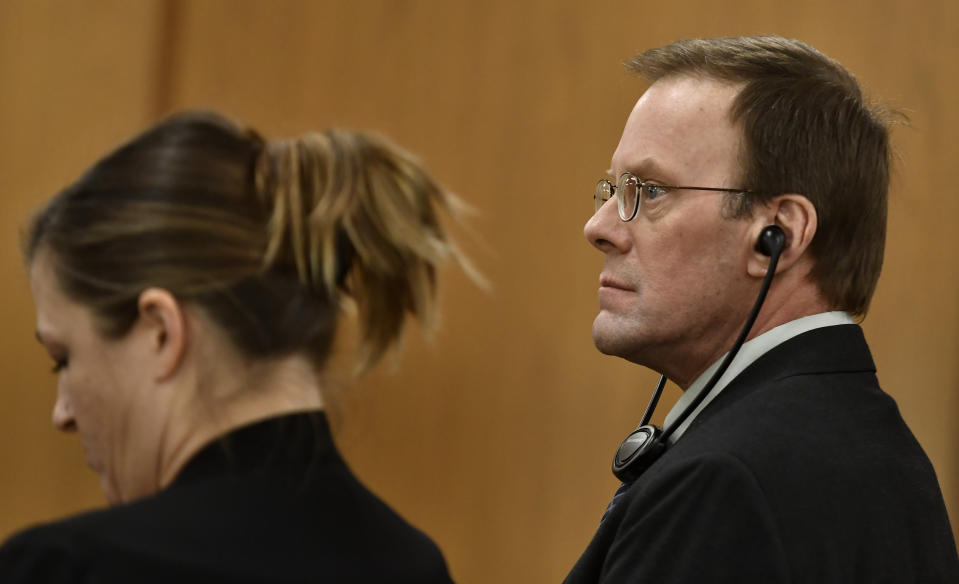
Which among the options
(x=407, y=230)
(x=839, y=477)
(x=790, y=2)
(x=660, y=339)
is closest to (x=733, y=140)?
(x=660, y=339)

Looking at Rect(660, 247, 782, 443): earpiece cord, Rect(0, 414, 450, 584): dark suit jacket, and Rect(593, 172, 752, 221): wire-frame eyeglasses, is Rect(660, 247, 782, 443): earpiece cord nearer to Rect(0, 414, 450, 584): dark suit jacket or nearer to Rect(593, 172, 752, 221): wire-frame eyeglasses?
Rect(593, 172, 752, 221): wire-frame eyeglasses

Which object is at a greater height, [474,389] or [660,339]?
[660,339]

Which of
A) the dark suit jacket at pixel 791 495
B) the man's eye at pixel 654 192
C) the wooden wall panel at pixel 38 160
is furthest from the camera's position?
the wooden wall panel at pixel 38 160

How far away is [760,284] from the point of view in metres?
1.41

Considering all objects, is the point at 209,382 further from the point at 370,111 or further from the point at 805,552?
the point at 370,111

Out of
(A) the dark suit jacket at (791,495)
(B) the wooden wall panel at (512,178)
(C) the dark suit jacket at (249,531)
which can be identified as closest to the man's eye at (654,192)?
(A) the dark suit jacket at (791,495)

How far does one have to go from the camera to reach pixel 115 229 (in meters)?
0.89

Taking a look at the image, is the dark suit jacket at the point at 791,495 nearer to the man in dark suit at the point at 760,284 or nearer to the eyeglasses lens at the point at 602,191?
the man in dark suit at the point at 760,284

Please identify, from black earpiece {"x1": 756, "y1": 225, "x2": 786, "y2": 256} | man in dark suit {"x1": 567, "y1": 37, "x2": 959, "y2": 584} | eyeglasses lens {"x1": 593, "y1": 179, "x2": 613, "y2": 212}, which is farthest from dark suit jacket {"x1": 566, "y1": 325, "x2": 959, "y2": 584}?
eyeglasses lens {"x1": 593, "y1": 179, "x2": 613, "y2": 212}

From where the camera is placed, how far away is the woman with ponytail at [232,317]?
2.88ft

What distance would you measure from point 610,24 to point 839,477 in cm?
191

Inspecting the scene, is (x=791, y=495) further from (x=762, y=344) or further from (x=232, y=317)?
(x=232, y=317)

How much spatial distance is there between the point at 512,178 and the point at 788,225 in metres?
1.57

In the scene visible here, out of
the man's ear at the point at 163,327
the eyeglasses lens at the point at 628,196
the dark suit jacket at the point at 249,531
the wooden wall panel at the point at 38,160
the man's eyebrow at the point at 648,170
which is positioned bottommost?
the wooden wall panel at the point at 38,160
